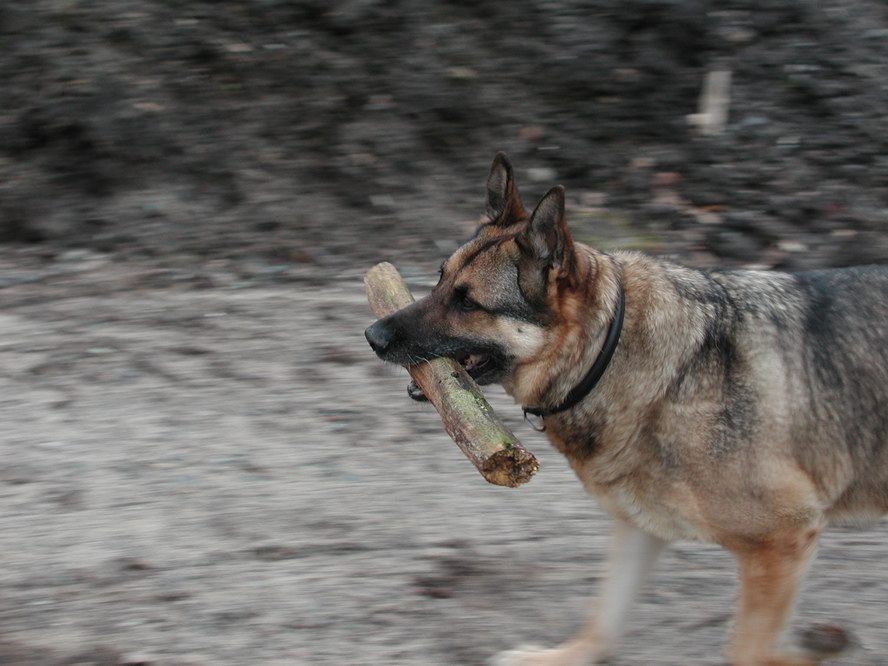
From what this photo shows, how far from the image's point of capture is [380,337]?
4.34m

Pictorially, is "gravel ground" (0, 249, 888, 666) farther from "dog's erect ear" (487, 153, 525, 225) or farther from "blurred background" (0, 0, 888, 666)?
"dog's erect ear" (487, 153, 525, 225)

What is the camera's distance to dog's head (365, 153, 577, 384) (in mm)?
4176

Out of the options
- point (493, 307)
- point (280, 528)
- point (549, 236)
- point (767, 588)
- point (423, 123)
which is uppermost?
point (549, 236)

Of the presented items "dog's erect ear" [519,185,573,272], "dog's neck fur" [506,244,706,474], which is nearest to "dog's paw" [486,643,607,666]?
"dog's neck fur" [506,244,706,474]

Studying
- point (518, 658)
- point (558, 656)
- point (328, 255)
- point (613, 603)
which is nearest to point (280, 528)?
point (518, 658)

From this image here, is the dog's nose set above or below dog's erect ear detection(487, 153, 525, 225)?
below

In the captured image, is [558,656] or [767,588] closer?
[767,588]

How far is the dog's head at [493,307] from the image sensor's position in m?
4.18

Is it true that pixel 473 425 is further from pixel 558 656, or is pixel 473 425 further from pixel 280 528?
pixel 280 528

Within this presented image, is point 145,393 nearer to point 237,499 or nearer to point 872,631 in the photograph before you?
point 237,499

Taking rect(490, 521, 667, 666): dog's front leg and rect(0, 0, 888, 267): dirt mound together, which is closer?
rect(490, 521, 667, 666): dog's front leg

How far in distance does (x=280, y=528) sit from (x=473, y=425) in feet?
5.72

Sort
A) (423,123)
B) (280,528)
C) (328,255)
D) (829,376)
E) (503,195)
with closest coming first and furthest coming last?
(829,376), (503,195), (280,528), (328,255), (423,123)

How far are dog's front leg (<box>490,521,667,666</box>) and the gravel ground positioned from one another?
0.13 meters
